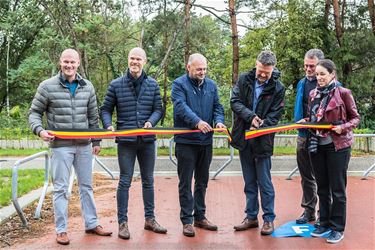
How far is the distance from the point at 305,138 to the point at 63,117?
274cm

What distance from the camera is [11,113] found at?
68.6 ft

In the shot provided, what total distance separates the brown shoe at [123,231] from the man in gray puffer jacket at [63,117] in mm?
561

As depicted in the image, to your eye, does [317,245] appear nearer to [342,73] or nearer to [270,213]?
[270,213]

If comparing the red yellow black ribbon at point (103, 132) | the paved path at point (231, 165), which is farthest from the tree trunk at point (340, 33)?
the red yellow black ribbon at point (103, 132)

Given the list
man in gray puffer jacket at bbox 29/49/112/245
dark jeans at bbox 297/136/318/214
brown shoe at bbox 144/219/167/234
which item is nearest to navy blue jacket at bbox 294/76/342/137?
dark jeans at bbox 297/136/318/214

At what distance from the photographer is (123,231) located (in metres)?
5.14

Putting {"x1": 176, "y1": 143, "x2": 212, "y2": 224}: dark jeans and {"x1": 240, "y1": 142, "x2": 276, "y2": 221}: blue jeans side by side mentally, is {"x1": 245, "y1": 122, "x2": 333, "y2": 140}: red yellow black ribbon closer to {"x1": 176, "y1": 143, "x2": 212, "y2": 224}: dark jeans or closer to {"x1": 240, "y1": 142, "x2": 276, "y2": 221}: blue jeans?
{"x1": 240, "y1": 142, "x2": 276, "y2": 221}: blue jeans

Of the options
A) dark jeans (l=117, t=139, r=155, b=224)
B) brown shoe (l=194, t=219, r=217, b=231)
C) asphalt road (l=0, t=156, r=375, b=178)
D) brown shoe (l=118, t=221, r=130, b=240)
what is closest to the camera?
brown shoe (l=118, t=221, r=130, b=240)

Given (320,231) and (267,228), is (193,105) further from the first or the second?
(320,231)

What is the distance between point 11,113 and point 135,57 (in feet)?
57.0

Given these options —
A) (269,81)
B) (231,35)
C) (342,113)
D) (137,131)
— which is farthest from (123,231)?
(231,35)

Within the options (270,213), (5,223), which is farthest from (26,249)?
(270,213)

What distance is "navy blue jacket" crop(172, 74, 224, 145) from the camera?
16.9 feet

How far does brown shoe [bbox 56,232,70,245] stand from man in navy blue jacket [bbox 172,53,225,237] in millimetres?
1252
